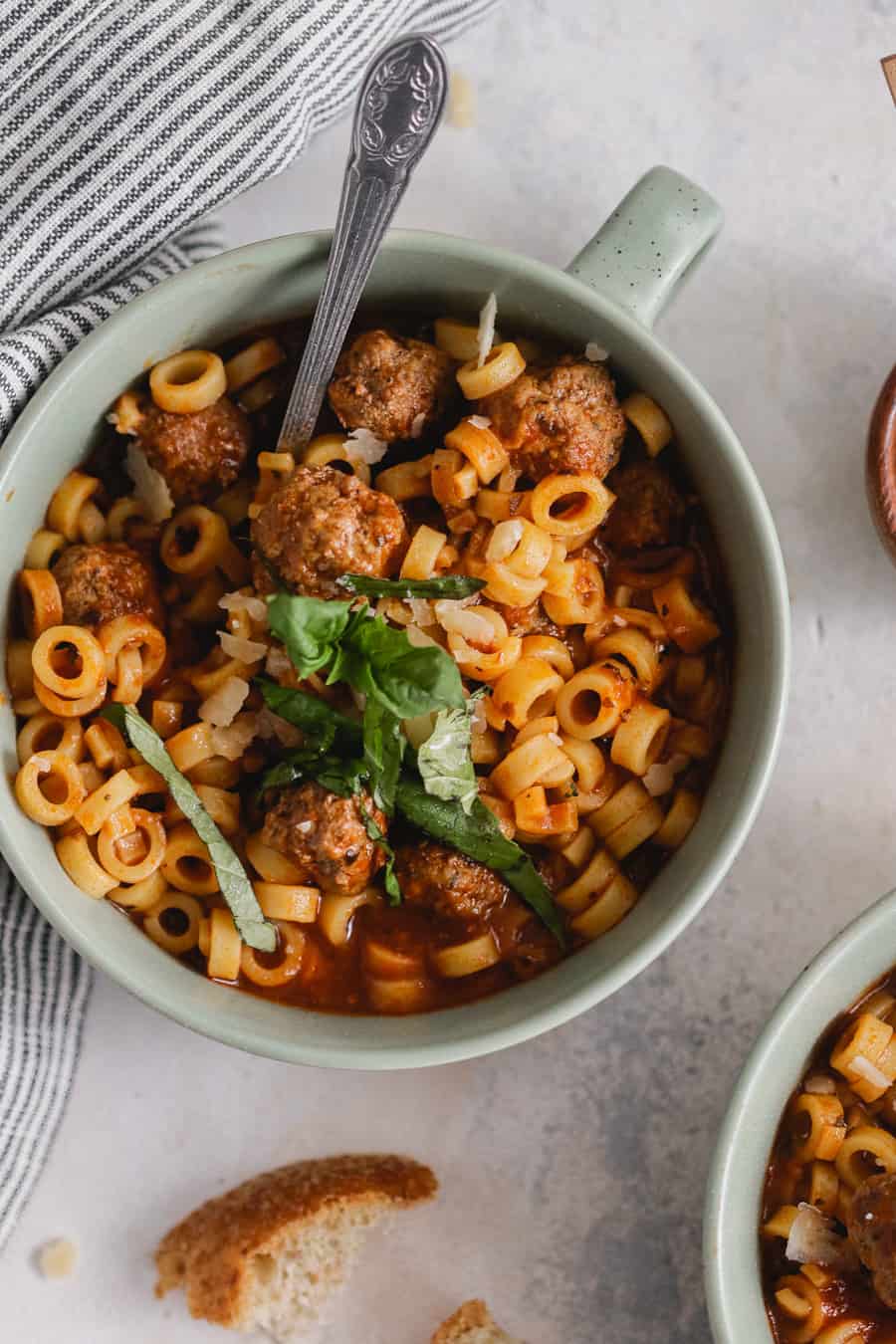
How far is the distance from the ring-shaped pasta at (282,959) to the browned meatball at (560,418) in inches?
52.0

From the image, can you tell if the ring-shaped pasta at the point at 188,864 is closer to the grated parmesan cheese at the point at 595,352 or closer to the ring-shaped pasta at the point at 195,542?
the ring-shaped pasta at the point at 195,542

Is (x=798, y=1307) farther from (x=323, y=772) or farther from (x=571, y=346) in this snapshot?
(x=571, y=346)

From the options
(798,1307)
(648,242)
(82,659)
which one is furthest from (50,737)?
(798,1307)

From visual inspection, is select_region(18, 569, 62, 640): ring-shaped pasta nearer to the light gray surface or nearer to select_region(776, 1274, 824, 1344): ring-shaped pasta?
the light gray surface

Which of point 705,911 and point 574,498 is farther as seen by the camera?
point 705,911

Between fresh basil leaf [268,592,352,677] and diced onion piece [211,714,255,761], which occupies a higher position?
fresh basil leaf [268,592,352,677]

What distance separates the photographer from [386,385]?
3547 millimetres

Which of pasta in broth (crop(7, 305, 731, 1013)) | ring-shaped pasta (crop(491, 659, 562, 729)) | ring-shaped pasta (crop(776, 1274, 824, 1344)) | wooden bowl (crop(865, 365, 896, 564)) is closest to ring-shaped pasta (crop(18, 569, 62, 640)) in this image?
pasta in broth (crop(7, 305, 731, 1013))

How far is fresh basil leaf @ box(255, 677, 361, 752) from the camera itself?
349cm

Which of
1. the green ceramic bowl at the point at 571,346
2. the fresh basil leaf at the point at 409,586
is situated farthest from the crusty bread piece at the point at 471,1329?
the fresh basil leaf at the point at 409,586

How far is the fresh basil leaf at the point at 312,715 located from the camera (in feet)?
11.5

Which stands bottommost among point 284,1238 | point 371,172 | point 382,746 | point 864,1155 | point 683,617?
point 284,1238

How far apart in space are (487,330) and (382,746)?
1046 millimetres

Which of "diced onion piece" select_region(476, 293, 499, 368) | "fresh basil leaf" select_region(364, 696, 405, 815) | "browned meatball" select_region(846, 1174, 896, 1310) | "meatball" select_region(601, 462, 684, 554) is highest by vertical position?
"diced onion piece" select_region(476, 293, 499, 368)
